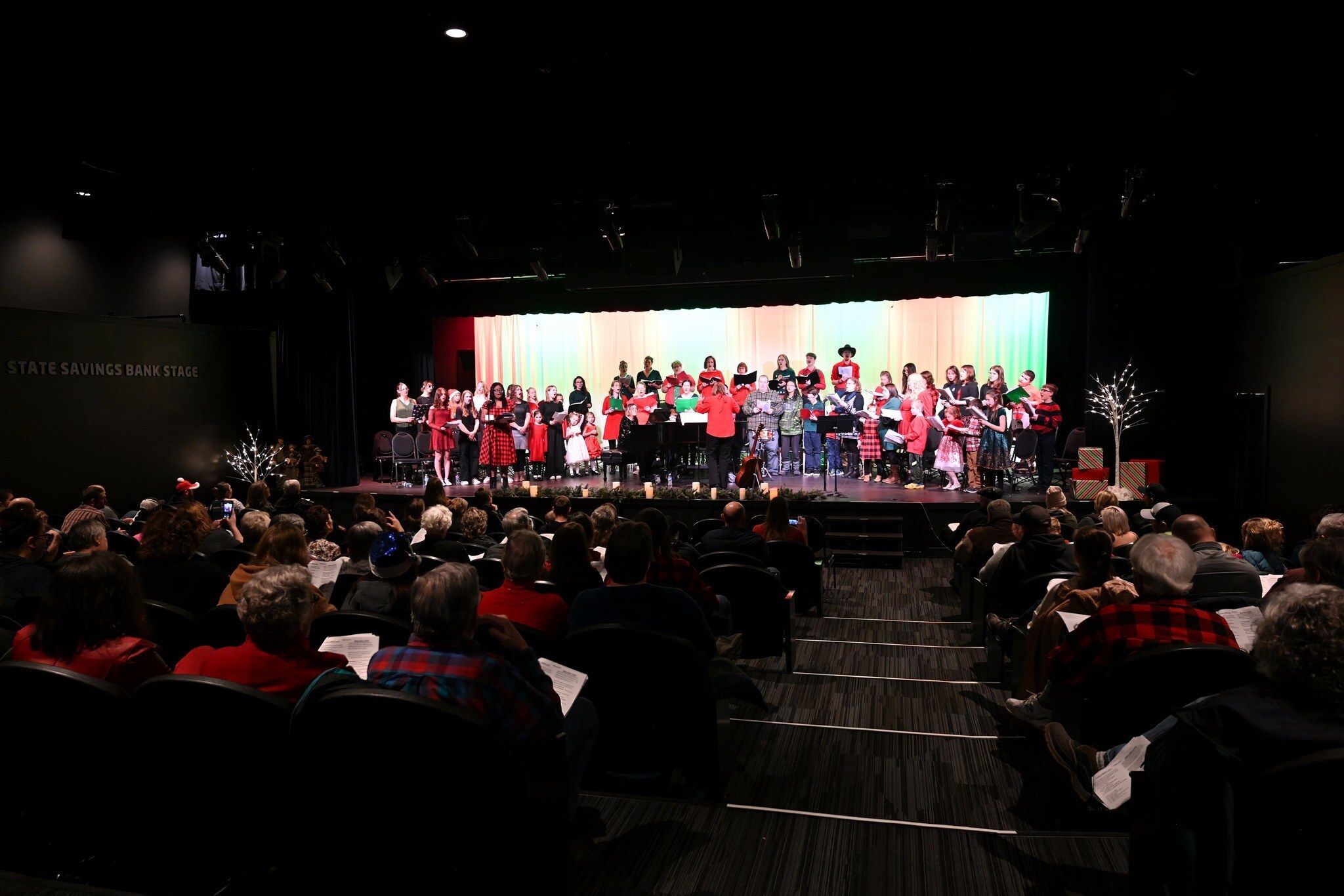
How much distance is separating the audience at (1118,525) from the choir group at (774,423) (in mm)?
5375

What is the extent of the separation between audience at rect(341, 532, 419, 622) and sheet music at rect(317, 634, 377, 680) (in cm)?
72

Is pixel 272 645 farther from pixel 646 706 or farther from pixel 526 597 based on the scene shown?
pixel 646 706

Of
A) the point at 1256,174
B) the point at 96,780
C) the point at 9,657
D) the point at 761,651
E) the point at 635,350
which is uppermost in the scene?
the point at 1256,174

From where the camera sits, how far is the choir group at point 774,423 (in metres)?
10.8

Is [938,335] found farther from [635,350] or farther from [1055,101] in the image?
[1055,101]

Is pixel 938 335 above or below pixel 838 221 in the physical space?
below

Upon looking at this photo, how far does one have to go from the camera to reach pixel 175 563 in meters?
3.75

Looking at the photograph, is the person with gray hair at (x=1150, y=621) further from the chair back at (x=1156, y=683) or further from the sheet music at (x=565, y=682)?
the sheet music at (x=565, y=682)

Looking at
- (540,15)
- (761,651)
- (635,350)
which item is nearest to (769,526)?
(761,651)

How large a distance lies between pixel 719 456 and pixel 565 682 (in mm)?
8805

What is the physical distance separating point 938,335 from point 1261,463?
6290 mm

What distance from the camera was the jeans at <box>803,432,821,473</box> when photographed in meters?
13.0

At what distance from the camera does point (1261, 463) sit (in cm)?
860

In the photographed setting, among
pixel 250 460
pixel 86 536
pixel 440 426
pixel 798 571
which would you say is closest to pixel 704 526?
pixel 798 571
